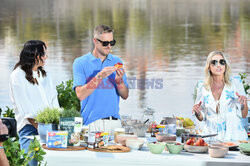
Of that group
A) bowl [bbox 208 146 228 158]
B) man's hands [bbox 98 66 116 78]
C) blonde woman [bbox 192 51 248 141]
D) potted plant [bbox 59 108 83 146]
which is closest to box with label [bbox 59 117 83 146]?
potted plant [bbox 59 108 83 146]

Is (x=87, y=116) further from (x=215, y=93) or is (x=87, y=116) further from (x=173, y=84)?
(x=173, y=84)

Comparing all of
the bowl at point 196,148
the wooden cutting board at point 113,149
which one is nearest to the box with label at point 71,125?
the wooden cutting board at point 113,149

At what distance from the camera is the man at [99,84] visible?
4.27 meters

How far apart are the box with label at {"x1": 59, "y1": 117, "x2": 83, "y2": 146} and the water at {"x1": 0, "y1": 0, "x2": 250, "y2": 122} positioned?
595 cm

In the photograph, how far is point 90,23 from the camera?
2767 cm

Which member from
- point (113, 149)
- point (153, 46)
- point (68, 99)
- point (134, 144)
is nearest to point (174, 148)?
point (134, 144)

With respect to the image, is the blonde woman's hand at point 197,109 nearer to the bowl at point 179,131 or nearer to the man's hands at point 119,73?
the bowl at point 179,131

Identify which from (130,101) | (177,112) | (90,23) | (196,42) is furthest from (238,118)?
(90,23)

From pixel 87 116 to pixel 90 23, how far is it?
77.4 ft

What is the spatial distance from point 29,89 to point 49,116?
47 centimetres

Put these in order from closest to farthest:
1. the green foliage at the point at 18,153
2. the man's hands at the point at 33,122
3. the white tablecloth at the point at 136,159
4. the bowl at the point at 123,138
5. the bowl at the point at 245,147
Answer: the green foliage at the point at 18,153 < the white tablecloth at the point at 136,159 < the bowl at the point at 245,147 < the bowl at the point at 123,138 < the man's hands at the point at 33,122

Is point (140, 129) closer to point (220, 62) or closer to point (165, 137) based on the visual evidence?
point (165, 137)

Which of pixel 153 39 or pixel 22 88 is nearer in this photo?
pixel 22 88

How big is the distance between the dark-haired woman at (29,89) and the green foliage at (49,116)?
0.93 ft
